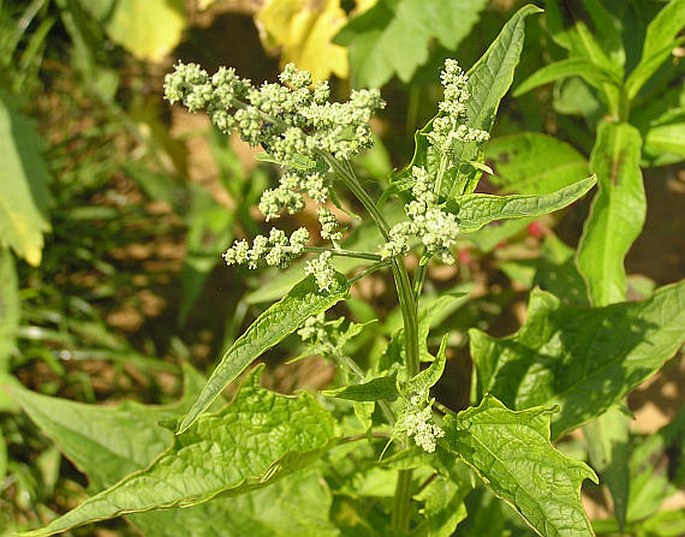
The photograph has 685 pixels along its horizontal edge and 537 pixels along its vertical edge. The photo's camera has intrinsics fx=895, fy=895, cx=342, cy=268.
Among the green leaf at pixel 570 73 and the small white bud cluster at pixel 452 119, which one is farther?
the green leaf at pixel 570 73

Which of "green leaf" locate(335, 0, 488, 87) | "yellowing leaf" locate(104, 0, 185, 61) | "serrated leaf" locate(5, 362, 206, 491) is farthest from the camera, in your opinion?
"yellowing leaf" locate(104, 0, 185, 61)

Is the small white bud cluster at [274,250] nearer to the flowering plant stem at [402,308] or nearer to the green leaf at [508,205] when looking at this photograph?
the flowering plant stem at [402,308]

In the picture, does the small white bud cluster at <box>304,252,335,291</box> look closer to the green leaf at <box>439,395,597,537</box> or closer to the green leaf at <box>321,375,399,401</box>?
the green leaf at <box>321,375,399,401</box>

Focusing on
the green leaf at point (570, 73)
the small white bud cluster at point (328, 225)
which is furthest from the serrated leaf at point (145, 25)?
the small white bud cluster at point (328, 225)

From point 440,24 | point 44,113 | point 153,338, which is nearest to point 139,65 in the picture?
point 44,113

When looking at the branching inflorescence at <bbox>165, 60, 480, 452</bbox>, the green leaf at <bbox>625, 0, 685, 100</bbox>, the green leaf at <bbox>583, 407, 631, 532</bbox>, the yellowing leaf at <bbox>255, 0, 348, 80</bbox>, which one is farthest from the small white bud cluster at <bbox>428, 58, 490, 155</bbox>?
the yellowing leaf at <bbox>255, 0, 348, 80</bbox>
